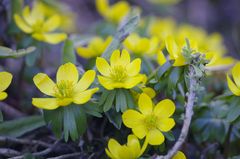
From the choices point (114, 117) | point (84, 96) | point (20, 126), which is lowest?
point (20, 126)

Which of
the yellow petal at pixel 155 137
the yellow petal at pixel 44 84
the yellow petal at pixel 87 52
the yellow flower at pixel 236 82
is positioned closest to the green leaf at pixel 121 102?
the yellow petal at pixel 155 137

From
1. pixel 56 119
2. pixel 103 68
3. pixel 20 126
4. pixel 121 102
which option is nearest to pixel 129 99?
pixel 121 102

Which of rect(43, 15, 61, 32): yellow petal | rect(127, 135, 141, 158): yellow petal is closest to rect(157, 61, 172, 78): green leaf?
rect(127, 135, 141, 158): yellow petal

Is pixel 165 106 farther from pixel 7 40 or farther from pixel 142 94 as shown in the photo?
pixel 7 40

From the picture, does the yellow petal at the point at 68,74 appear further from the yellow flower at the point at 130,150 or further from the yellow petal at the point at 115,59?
the yellow flower at the point at 130,150

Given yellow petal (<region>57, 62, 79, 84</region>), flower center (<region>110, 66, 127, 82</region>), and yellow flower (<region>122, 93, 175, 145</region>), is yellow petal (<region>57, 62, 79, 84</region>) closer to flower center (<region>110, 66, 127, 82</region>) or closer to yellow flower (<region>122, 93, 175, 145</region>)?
flower center (<region>110, 66, 127, 82</region>)

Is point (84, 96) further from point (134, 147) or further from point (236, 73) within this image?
point (236, 73)

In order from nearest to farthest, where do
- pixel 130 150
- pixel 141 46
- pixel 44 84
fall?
pixel 130 150 < pixel 44 84 < pixel 141 46

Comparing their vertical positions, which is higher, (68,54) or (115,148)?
(68,54)
